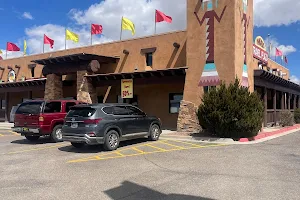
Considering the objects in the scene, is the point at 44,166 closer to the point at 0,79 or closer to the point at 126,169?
the point at 126,169

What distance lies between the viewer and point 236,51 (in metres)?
17.0

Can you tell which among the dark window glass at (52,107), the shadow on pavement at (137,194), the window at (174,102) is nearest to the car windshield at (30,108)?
the dark window glass at (52,107)

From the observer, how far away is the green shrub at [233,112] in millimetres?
14359

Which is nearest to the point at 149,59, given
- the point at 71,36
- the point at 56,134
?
the point at 56,134

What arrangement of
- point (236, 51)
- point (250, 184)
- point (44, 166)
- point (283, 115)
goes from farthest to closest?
point (283, 115), point (236, 51), point (44, 166), point (250, 184)

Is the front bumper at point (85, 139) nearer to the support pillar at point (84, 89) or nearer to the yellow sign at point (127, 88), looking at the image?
the yellow sign at point (127, 88)

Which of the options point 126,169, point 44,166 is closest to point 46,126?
point 44,166

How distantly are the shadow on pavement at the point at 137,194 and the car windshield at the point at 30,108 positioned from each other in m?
8.60

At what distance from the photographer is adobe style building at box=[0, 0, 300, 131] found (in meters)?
17.4

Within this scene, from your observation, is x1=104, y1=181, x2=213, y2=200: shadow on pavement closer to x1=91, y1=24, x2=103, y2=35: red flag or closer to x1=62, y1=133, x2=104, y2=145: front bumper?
x1=62, y1=133, x2=104, y2=145: front bumper

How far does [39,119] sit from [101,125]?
3.89 meters

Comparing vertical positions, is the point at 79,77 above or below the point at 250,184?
above

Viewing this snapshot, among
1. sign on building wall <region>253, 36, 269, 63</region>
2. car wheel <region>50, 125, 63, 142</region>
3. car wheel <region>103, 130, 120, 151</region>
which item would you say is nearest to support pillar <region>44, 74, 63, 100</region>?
car wheel <region>50, 125, 63, 142</region>

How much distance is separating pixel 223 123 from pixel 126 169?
7.34 m
